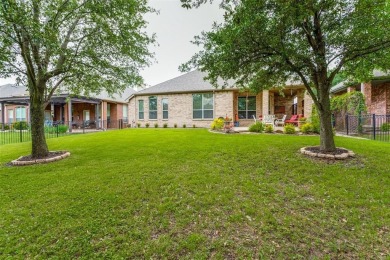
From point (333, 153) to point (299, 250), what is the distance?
4.40 metres

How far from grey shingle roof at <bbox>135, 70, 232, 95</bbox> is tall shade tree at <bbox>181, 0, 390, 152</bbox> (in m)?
11.7

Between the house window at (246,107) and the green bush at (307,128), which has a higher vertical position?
the house window at (246,107)

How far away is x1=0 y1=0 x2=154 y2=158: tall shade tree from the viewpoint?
16.5 feet

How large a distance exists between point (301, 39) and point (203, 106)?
12.5 metres

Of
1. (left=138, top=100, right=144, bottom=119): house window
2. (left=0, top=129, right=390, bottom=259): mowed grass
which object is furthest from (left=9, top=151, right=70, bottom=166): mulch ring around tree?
(left=138, top=100, right=144, bottom=119): house window

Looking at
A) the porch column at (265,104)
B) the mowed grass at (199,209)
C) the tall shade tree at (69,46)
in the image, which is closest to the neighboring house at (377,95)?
the porch column at (265,104)

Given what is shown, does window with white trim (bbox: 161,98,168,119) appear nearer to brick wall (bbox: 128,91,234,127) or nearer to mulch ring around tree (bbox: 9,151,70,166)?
brick wall (bbox: 128,91,234,127)

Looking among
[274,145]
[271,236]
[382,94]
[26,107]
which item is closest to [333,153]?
[274,145]

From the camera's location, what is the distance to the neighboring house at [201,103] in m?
17.7

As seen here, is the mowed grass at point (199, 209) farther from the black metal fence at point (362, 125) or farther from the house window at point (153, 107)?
the house window at point (153, 107)

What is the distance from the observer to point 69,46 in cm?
685

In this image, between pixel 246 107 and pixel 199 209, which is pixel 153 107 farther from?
pixel 199 209

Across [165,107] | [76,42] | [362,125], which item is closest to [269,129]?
[362,125]

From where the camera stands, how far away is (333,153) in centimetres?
598
